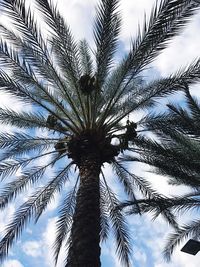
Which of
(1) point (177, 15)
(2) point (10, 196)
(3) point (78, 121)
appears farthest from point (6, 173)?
(1) point (177, 15)

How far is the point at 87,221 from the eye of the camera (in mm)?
9258

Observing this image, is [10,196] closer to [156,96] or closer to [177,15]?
[156,96]

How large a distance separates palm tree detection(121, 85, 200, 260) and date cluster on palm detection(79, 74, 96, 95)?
2.04 m

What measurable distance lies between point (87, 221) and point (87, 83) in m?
3.53

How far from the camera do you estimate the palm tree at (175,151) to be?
11781mm

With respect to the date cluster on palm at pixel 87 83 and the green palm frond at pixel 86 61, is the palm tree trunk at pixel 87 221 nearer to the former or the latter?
the date cluster on palm at pixel 87 83

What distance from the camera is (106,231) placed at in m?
14.2

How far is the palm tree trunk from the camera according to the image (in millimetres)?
8562

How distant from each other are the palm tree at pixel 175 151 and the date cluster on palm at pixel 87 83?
2.04 meters

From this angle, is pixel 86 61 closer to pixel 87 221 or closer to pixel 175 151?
pixel 175 151

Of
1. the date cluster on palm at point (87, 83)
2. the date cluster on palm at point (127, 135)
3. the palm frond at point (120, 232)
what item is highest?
the date cluster on palm at point (87, 83)

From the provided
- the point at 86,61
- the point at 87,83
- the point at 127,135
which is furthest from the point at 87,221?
the point at 86,61

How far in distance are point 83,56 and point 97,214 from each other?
7.18 metres

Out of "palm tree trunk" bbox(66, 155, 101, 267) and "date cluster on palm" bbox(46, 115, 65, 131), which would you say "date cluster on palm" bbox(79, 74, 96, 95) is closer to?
"date cluster on palm" bbox(46, 115, 65, 131)
